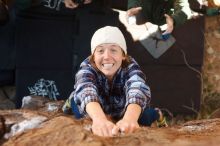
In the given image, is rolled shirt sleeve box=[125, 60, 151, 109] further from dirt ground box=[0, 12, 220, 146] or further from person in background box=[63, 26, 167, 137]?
dirt ground box=[0, 12, 220, 146]

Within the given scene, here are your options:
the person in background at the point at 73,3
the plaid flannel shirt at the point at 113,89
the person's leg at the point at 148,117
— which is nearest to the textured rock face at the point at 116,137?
the plaid flannel shirt at the point at 113,89

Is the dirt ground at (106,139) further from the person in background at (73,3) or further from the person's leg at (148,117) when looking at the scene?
the person in background at (73,3)

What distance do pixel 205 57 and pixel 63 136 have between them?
3119 millimetres

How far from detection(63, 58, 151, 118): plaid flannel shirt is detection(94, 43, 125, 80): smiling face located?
7cm

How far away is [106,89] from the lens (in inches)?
67.7

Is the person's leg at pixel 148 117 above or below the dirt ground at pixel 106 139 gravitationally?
below

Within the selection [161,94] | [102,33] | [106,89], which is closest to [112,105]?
[106,89]

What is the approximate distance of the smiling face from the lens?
1566mm

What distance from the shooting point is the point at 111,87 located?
5.62 ft

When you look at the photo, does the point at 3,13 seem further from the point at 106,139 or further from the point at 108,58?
the point at 106,139

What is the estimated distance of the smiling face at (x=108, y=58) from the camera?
157cm

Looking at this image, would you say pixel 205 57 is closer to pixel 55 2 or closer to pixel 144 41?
pixel 144 41

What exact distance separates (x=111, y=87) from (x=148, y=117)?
0.67 ft

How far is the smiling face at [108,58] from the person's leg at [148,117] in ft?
0.77
